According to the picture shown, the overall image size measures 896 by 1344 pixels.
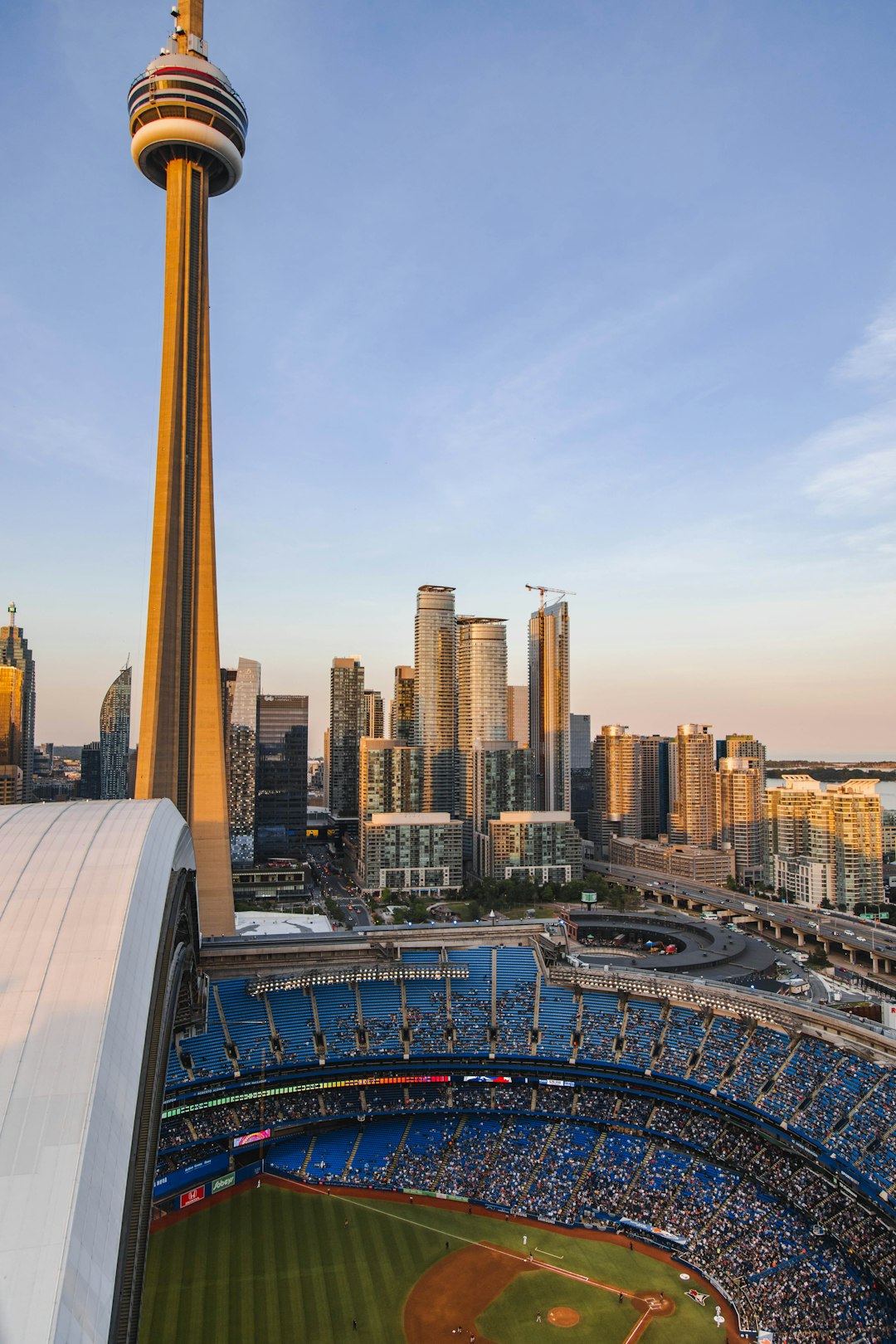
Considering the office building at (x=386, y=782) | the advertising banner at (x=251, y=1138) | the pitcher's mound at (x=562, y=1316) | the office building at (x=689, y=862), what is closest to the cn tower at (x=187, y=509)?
the advertising banner at (x=251, y=1138)

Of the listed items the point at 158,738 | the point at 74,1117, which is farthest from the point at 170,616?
the point at 74,1117

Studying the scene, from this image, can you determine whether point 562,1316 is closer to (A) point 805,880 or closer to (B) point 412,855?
(B) point 412,855

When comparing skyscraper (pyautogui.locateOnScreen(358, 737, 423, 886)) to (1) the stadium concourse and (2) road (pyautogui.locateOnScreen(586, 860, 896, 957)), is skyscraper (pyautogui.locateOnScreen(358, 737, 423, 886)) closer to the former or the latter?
(2) road (pyautogui.locateOnScreen(586, 860, 896, 957))

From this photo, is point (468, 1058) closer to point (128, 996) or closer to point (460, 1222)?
point (460, 1222)

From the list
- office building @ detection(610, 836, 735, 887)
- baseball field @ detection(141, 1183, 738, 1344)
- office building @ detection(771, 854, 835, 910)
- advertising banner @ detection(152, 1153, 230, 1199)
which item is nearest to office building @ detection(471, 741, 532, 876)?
office building @ detection(610, 836, 735, 887)

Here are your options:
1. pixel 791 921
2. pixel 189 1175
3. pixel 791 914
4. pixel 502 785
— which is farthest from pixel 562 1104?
pixel 502 785

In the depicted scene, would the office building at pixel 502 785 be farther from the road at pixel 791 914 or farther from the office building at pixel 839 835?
the office building at pixel 839 835
